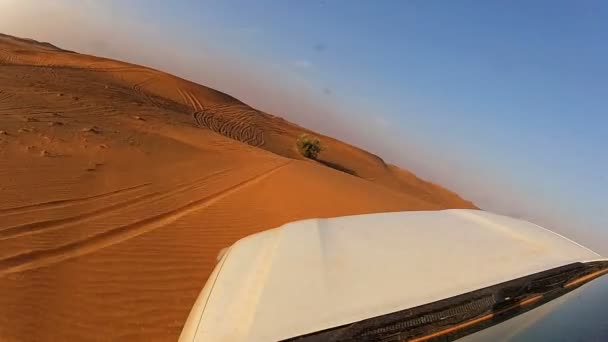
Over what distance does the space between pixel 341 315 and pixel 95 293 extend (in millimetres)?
3054

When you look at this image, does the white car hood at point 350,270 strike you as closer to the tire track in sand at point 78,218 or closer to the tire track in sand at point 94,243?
the tire track in sand at point 94,243

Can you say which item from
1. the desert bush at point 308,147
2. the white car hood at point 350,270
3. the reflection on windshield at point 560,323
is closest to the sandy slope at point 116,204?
the white car hood at point 350,270

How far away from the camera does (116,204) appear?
6398mm

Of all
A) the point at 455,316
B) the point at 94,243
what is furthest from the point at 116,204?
the point at 455,316

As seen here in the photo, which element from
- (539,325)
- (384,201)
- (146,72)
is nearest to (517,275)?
(539,325)

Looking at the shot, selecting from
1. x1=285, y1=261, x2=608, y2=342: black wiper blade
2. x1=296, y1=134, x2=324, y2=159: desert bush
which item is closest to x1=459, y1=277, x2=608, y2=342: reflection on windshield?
x1=285, y1=261, x2=608, y2=342: black wiper blade

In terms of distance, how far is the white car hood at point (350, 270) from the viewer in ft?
6.62

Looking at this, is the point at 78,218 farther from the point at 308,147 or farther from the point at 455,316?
the point at 308,147

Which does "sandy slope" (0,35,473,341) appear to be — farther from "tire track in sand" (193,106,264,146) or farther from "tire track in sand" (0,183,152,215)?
"tire track in sand" (193,106,264,146)

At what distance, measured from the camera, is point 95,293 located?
157 inches

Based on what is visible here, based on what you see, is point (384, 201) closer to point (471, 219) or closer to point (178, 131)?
point (471, 219)

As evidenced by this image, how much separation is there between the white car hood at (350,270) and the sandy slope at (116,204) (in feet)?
5.18

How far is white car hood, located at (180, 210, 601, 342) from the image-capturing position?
202cm

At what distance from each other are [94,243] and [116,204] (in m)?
1.49
